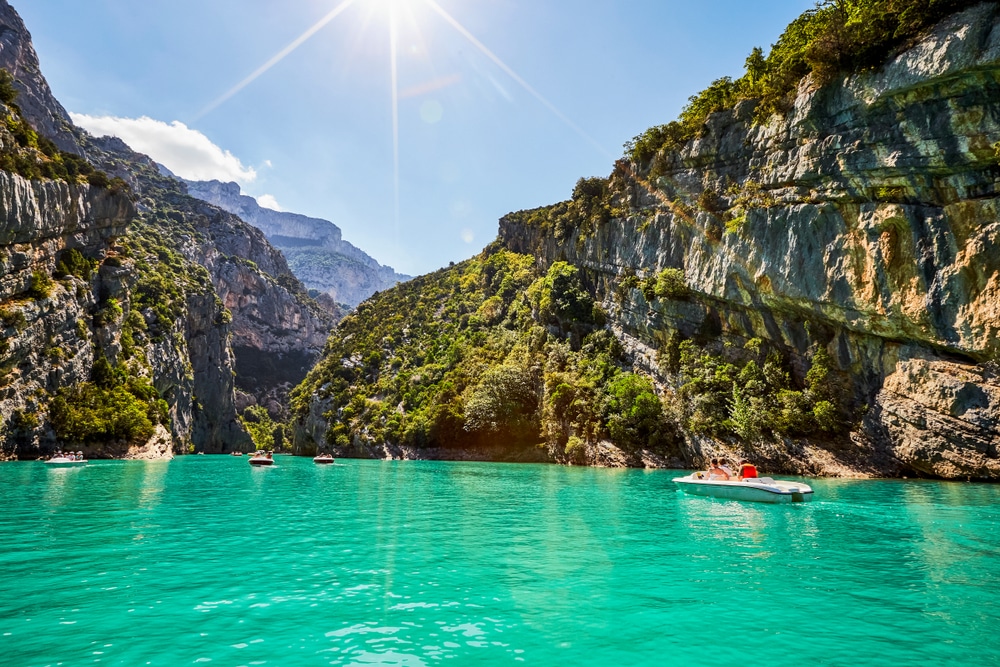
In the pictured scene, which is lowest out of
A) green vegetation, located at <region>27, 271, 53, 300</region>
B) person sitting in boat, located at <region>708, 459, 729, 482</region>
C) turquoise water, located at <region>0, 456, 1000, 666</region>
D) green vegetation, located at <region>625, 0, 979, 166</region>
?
turquoise water, located at <region>0, 456, 1000, 666</region>

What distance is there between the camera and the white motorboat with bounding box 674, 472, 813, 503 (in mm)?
25812

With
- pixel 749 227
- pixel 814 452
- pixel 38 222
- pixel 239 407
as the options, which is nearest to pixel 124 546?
pixel 814 452

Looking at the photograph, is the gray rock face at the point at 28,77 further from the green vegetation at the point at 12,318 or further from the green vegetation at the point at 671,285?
the green vegetation at the point at 671,285

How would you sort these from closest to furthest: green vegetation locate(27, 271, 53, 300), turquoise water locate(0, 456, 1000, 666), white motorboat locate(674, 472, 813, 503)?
turquoise water locate(0, 456, 1000, 666) < white motorboat locate(674, 472, 813, 503) < green vegetation locate(27, 271, 53, 300)

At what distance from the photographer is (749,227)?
1939 inches

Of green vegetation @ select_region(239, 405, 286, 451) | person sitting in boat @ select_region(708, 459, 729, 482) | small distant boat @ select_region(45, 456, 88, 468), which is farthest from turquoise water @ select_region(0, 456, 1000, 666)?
green vegetation @ select_region(239, 405, 286, 451)

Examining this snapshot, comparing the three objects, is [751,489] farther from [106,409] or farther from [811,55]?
[106,409]

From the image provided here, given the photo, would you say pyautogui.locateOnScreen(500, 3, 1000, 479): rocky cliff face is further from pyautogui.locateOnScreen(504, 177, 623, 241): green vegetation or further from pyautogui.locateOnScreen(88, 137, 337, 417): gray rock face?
pyautogui.locateOnScreen(88, 137, 337, 417): gray rock face

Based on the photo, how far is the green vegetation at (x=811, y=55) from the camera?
123 ft

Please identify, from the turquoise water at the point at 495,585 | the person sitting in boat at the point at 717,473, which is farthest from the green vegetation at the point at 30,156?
the person sitting in boat at the point at 717,473

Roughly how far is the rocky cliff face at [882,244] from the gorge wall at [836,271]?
0.12m

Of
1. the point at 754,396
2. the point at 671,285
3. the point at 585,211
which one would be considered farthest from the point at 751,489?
the point at 585,211

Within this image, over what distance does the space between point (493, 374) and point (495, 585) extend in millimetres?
63513

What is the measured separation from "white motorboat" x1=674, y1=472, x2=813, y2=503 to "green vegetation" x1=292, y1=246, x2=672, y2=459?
24.5m
